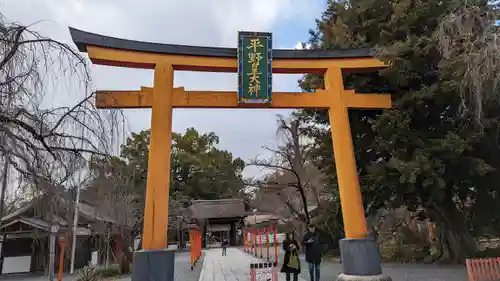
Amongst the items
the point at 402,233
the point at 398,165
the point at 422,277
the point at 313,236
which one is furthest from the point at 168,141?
the point at 402,233

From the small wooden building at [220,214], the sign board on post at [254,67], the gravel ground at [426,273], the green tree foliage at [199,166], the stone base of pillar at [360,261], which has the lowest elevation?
the gravel ground at [426,273]

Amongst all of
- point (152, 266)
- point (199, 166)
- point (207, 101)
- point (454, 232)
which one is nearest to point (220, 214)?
point (199, 166)

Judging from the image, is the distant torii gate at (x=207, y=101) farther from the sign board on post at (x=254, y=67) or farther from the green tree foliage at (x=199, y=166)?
the green tree foliage at (x=199, y=166)

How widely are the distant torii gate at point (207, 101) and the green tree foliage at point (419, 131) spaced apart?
1544mm

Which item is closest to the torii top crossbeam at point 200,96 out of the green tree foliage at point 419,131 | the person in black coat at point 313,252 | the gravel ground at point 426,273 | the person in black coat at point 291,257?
the person in black coat at point 313,252

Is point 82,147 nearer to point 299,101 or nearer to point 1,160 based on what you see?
point 1,160

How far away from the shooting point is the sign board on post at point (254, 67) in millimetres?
9086

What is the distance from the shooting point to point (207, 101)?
9.07m

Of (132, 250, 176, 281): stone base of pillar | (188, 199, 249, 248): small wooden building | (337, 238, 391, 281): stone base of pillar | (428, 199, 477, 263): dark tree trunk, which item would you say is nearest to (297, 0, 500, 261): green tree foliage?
(428, 199, 477, 263): dark tree trunk

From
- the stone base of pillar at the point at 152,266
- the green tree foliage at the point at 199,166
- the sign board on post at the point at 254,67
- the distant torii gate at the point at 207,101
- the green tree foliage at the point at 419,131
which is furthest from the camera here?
the green tree foliage at the point at 199,166

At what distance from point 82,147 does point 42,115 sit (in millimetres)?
572

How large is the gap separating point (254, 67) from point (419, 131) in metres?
5.79

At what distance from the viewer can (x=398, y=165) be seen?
1012cm

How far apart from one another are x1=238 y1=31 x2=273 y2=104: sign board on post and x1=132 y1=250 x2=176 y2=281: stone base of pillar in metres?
4.03
